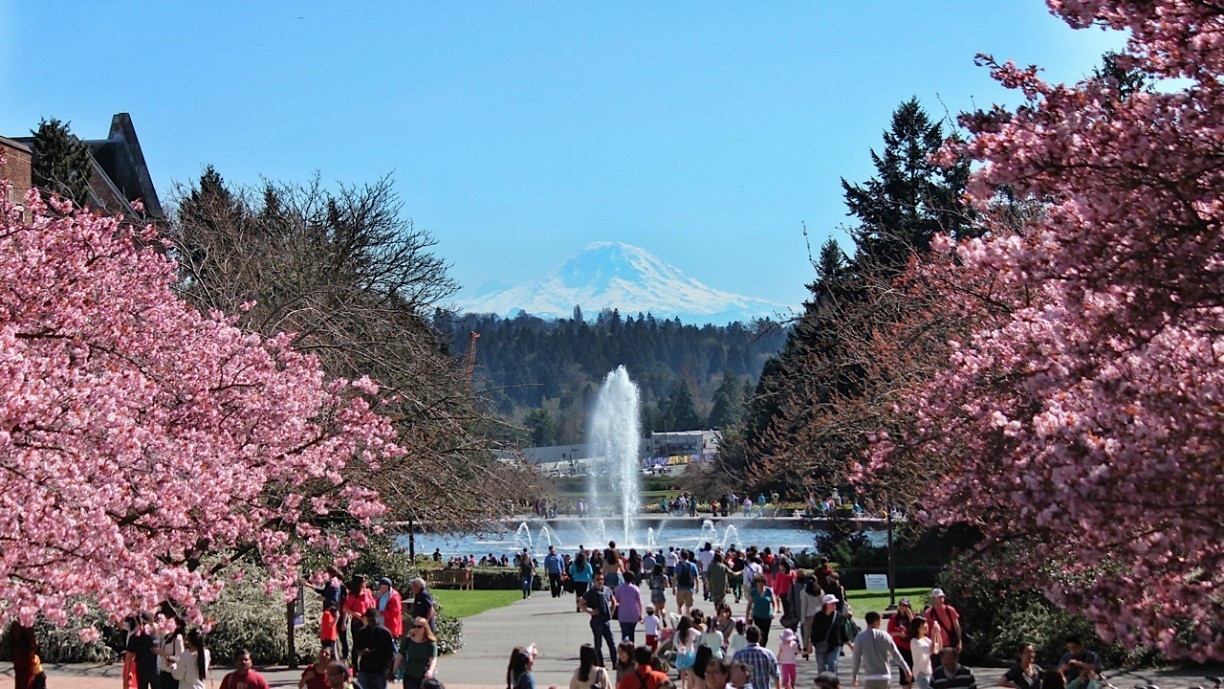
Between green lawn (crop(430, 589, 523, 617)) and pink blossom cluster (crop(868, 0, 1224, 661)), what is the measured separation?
78.1 ft

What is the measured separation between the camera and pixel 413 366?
3422cm

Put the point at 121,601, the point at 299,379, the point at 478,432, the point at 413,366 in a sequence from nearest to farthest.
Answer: the point at 121,601, the point at 299,379, the point at 413,366, the point at 478,432

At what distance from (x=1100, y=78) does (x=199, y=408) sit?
11.8 meters

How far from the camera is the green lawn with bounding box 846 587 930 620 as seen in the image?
29.2 meters

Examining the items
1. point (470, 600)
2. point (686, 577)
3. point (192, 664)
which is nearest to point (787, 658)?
point (192, 664)

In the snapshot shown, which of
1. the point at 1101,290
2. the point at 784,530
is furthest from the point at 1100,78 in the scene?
the point at 784,530

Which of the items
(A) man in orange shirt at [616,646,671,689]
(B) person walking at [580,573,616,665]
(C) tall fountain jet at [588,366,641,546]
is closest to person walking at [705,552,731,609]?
(B) person walking at [580,573,616,665]

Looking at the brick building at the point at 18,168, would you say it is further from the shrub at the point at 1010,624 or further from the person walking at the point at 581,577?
the shrub at the point at 1010,624

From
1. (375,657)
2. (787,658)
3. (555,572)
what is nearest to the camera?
(375,657)

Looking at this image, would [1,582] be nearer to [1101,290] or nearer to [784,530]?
[1101,290]

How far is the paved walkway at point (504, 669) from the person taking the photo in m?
18.6

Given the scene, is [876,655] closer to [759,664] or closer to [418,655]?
[759,664]

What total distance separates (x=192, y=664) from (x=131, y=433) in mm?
3366

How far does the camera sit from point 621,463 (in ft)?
325
